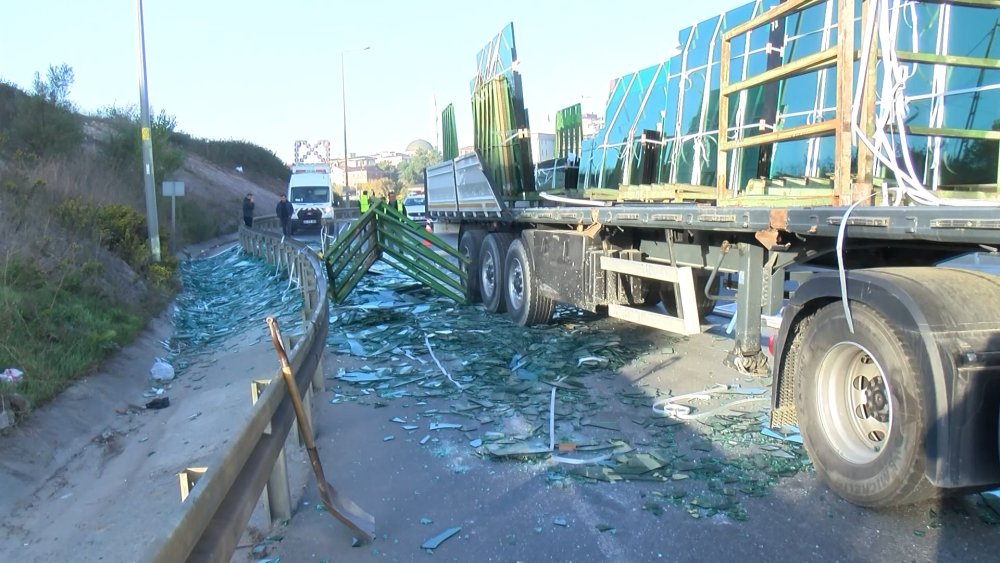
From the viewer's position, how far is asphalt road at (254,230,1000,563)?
3.69 m

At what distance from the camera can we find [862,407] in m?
4.11

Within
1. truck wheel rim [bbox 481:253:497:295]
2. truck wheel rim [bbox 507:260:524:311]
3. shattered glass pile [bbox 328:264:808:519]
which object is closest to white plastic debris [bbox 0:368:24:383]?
shattered glass pile [bbox 328:264:808:519]

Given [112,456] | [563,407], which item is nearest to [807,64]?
[563,407]

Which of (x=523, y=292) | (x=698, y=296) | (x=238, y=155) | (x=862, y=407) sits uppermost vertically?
(x=238, y=155)

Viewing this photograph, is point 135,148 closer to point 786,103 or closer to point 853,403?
point 786,103

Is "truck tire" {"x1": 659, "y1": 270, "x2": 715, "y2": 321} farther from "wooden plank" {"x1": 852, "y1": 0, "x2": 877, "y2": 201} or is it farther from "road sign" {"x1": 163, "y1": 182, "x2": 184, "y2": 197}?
"road sign" {"x1": 163, "y1": 182, "x2": 184, "y2": 197}

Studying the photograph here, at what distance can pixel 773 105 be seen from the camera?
7219 mm

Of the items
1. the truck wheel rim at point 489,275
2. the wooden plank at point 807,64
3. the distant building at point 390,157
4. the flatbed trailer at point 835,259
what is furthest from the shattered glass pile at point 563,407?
the distant building at point 390,157

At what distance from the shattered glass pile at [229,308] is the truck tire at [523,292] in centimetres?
319

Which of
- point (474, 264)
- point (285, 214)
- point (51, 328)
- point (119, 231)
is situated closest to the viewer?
point (51, 328)

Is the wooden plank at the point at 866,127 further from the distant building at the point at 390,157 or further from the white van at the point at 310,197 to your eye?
the distant building at the point at 390,157

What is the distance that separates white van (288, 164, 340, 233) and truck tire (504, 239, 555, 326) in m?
24.5

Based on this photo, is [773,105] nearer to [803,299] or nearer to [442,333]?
[803,299]

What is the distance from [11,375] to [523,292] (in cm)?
575
